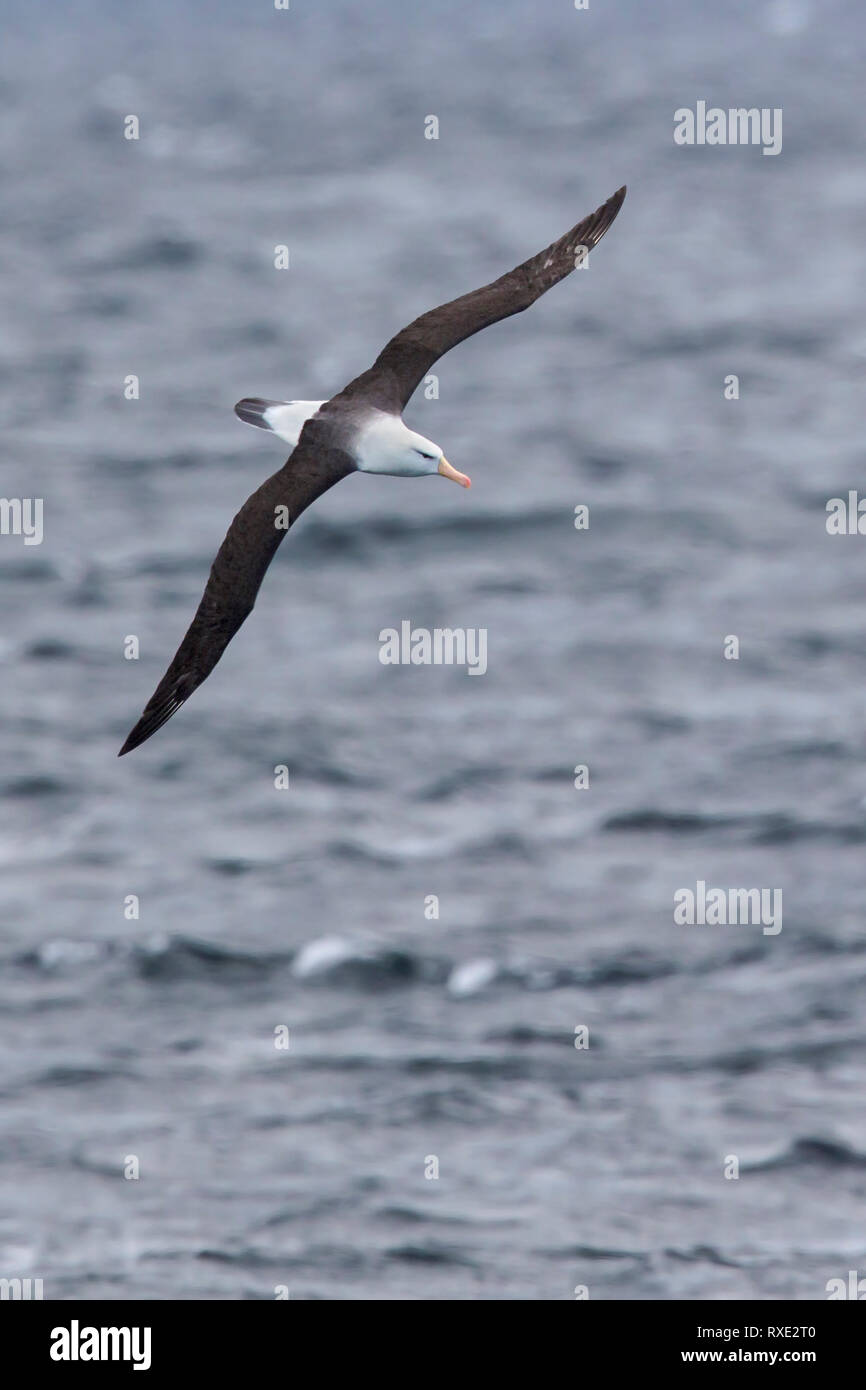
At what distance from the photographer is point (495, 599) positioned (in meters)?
71.4

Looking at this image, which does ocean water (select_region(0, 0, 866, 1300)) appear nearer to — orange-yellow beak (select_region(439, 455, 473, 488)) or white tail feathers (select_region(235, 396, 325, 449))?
white tail feathers (select_region(235, 396, 325, 449))

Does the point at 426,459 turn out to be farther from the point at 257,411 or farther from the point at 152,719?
the point at 152,719

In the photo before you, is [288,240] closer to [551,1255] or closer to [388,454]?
[551,1255]

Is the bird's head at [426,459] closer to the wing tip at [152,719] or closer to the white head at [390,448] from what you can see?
the white head at [390,448]

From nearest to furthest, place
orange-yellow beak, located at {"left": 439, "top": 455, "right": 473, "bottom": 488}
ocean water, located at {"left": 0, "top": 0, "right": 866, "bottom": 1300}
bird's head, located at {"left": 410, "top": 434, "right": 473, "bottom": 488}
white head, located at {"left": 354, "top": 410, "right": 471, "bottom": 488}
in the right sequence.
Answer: orange-yellow beak, located at {"left": 439, "top": 455, "right": 473, "bottom": 488}
white head, located at {"left": 354, "top": 410, "right": 471, "bottom": 488}
bird's head, located at {"left": 410, "top": 434, "right": 473, "bottom": 488}
ocean water, located at {"left": 0, "top": 0, "right": 866, "bottom": 1300}

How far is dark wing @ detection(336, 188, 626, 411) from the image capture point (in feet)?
79.4

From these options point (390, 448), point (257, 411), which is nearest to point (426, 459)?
point (390, 448)

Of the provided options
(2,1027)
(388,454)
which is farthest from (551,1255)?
(388,454)

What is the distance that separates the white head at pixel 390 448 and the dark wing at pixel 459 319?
1.04 feet

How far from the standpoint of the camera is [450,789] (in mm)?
64250

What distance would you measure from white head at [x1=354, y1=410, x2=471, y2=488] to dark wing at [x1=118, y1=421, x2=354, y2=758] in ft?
0.64

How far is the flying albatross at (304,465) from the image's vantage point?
23000mm

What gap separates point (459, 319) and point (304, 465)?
2646 millimetres

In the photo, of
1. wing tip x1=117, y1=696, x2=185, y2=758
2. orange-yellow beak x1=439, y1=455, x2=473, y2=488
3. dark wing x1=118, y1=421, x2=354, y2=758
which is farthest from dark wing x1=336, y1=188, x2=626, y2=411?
wing tip x1=117, y1=696, x2=185, y2=758
